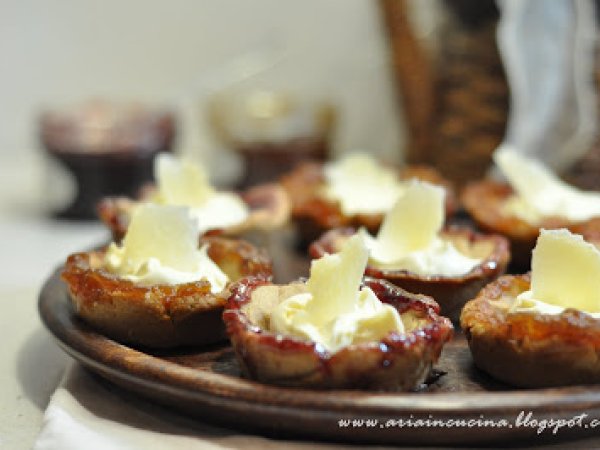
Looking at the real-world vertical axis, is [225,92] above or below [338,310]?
below

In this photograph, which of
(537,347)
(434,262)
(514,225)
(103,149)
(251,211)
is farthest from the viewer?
(103,149)

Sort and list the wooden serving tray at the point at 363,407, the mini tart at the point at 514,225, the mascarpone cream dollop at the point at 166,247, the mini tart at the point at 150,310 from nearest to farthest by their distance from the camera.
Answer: the wooden serving tray at the point at 363,407, the mini tart at the point at 150,310, the mascarpone cream dollop at the point at 166,247, the mini tart at the point at 514,225

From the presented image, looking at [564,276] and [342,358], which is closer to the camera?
[342,358]

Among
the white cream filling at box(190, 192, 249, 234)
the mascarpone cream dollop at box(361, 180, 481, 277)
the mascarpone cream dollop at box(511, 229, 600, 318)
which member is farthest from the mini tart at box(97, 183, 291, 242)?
the mascarpone cream dollop at box(511, 229, 600, 318)

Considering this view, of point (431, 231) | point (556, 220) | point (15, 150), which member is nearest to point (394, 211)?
point (431, 231)

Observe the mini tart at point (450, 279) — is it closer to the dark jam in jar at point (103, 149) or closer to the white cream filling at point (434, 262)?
the white cream filling at point (434, 262)

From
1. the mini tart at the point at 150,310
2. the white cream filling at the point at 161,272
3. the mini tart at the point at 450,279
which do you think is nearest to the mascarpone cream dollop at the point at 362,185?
the mini tart at the point at 450,279

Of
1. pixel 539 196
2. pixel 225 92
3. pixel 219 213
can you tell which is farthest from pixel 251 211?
pixel 225 92

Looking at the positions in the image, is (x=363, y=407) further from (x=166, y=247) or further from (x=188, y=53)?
(x=188, y=53)
